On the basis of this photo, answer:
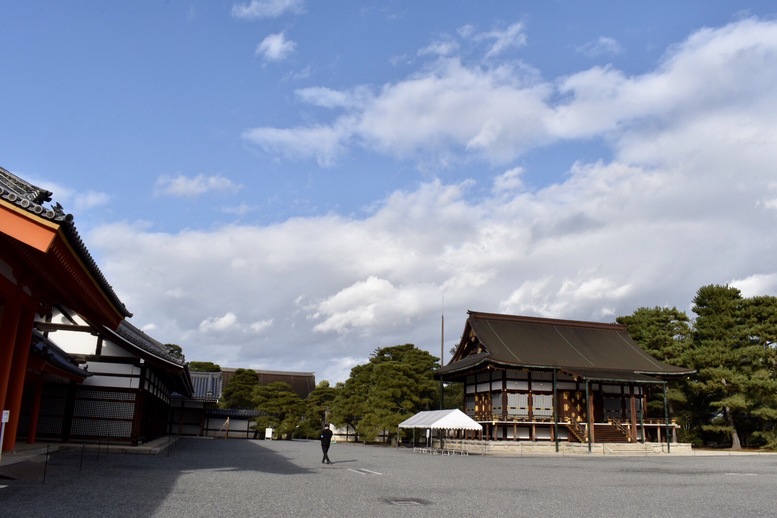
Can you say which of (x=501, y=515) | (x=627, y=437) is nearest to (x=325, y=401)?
(x=627, y=437)

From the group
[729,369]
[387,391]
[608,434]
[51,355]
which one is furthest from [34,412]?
[729,369]

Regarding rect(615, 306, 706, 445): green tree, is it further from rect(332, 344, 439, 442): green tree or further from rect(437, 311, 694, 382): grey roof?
rect(332, 344, 439, 442): green tree

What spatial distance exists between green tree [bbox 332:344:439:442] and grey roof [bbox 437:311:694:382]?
2.34m

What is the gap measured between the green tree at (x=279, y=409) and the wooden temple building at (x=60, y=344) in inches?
710

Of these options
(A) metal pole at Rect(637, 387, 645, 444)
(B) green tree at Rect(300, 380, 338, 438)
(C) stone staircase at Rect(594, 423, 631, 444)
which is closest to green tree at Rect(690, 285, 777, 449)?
Answer: (A) metal pole at Rect(637, 387, 645, 444)

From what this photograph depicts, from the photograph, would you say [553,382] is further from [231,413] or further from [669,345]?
[231,413]

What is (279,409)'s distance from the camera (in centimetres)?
4778

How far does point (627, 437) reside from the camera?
33656 millimetres

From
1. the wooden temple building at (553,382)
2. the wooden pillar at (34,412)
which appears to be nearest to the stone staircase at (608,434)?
the wooden temple building at (553,382)

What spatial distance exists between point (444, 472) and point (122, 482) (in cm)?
889

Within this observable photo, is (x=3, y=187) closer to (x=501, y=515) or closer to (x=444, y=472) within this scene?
(x=501, y=515)

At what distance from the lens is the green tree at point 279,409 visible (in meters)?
47.3

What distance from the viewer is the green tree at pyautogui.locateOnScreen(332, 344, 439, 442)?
38.4m

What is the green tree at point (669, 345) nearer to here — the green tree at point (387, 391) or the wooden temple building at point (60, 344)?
the green tree at point (387, 391)
